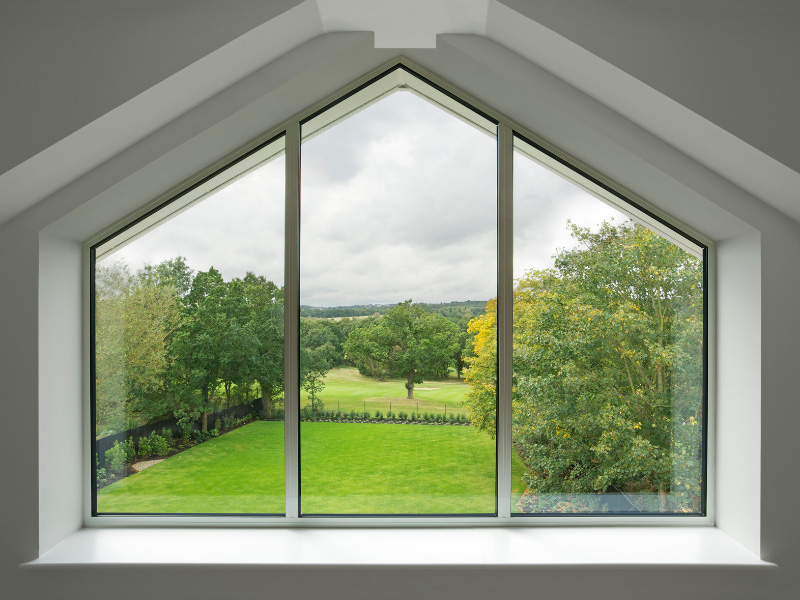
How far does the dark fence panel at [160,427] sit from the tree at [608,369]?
1081 millimetres

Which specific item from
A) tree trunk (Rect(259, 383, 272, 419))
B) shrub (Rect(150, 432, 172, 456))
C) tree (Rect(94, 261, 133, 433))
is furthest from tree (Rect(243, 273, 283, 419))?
tree (Rect(94, 261, 133, 433))

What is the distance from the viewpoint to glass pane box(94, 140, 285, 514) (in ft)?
7.40

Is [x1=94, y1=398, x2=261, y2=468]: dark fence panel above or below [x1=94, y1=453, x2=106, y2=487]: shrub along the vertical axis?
above

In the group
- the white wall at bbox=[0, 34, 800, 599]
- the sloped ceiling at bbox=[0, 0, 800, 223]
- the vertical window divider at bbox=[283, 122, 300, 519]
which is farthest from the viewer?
the vertical window divider at bbox=[283, 122, 300, 519]

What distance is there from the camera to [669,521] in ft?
7.33

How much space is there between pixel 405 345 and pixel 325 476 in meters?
0.74

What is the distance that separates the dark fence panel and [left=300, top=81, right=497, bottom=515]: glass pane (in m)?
0.27

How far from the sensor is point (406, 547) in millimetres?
2039

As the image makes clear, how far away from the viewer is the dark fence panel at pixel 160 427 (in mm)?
2244

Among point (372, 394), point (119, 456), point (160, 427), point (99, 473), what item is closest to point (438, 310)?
point (372, 394)

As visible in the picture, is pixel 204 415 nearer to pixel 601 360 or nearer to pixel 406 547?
pixel 406 547

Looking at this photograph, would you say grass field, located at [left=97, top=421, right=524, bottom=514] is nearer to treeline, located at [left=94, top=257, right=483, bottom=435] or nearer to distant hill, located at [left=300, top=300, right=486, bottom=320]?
treeline, located at [left=94, top=257, right=483, bottom=435]

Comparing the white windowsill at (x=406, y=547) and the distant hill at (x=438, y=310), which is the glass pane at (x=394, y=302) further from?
the white windowsill at (x=406, y=547)

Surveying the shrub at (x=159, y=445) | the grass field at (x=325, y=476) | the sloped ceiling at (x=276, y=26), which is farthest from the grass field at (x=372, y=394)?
the sloped ceiling at (x=276, y=26)
